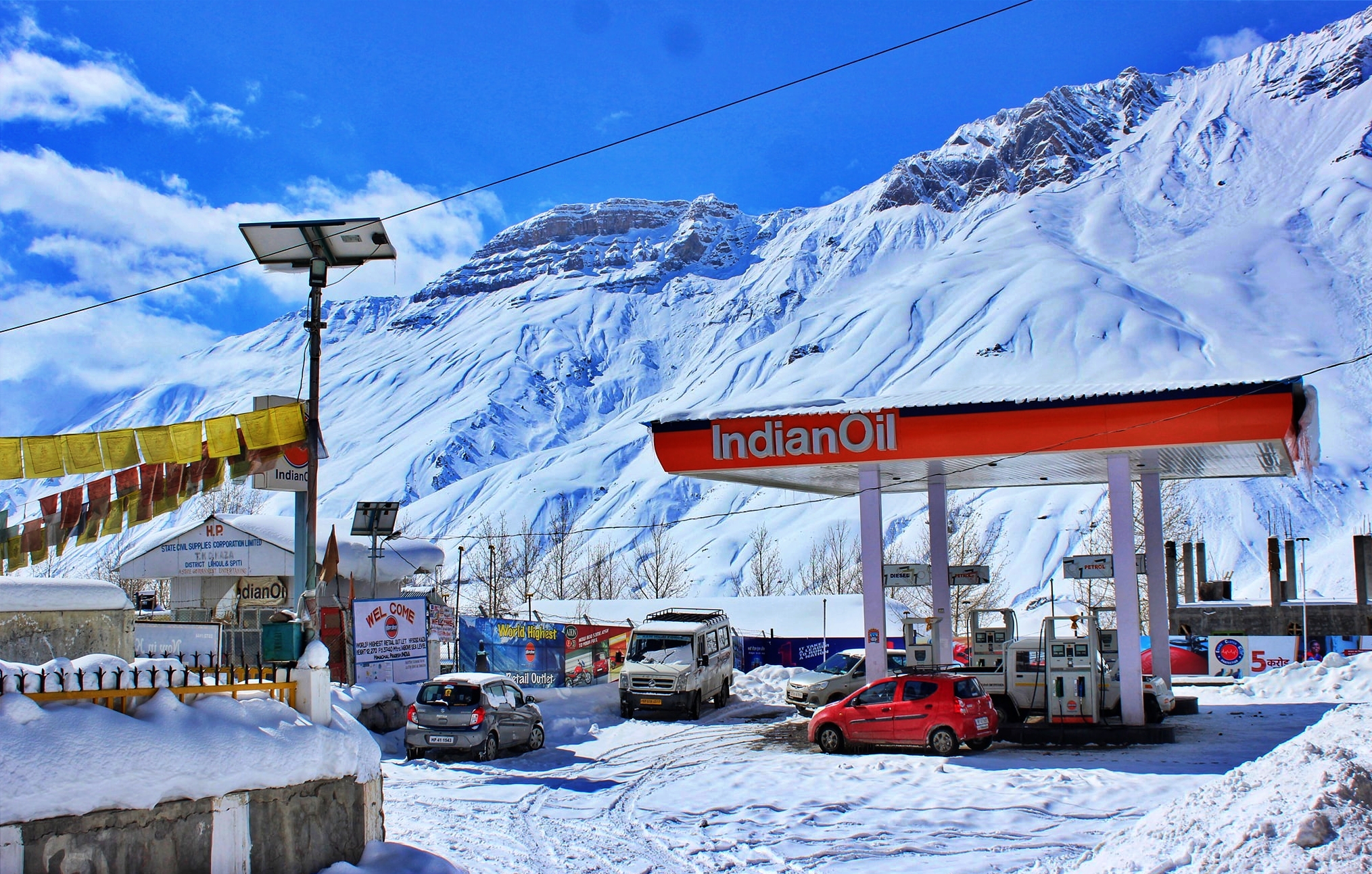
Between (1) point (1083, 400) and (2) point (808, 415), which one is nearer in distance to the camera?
(1) point (1083, 400)

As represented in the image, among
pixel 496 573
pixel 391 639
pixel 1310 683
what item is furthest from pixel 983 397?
pixel 496 573

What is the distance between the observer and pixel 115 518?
13281 mm

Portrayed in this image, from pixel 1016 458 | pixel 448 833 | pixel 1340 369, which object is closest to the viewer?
pixel 448 833

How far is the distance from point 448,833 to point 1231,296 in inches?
6510

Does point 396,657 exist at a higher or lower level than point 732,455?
lower

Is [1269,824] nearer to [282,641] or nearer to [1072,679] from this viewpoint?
[282,641]

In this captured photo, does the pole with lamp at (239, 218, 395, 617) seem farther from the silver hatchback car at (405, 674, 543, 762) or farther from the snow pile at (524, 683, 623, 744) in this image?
the snow pile at (524, 683, 623, 744)

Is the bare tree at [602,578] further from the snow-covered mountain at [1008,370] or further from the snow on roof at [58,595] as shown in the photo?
the snow on roof at [58,595]

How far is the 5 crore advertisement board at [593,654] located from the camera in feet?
88.0

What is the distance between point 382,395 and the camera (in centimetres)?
19888

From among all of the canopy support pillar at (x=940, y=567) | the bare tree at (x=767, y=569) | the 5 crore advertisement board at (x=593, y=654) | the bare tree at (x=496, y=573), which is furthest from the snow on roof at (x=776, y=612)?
the canopy support pillar at (x=940, y=567)

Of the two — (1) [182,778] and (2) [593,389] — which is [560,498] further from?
(1) [182,778]

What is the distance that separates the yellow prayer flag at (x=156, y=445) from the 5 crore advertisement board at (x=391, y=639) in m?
8.74

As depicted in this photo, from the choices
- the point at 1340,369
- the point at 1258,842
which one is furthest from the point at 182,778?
the point at 1340,369
